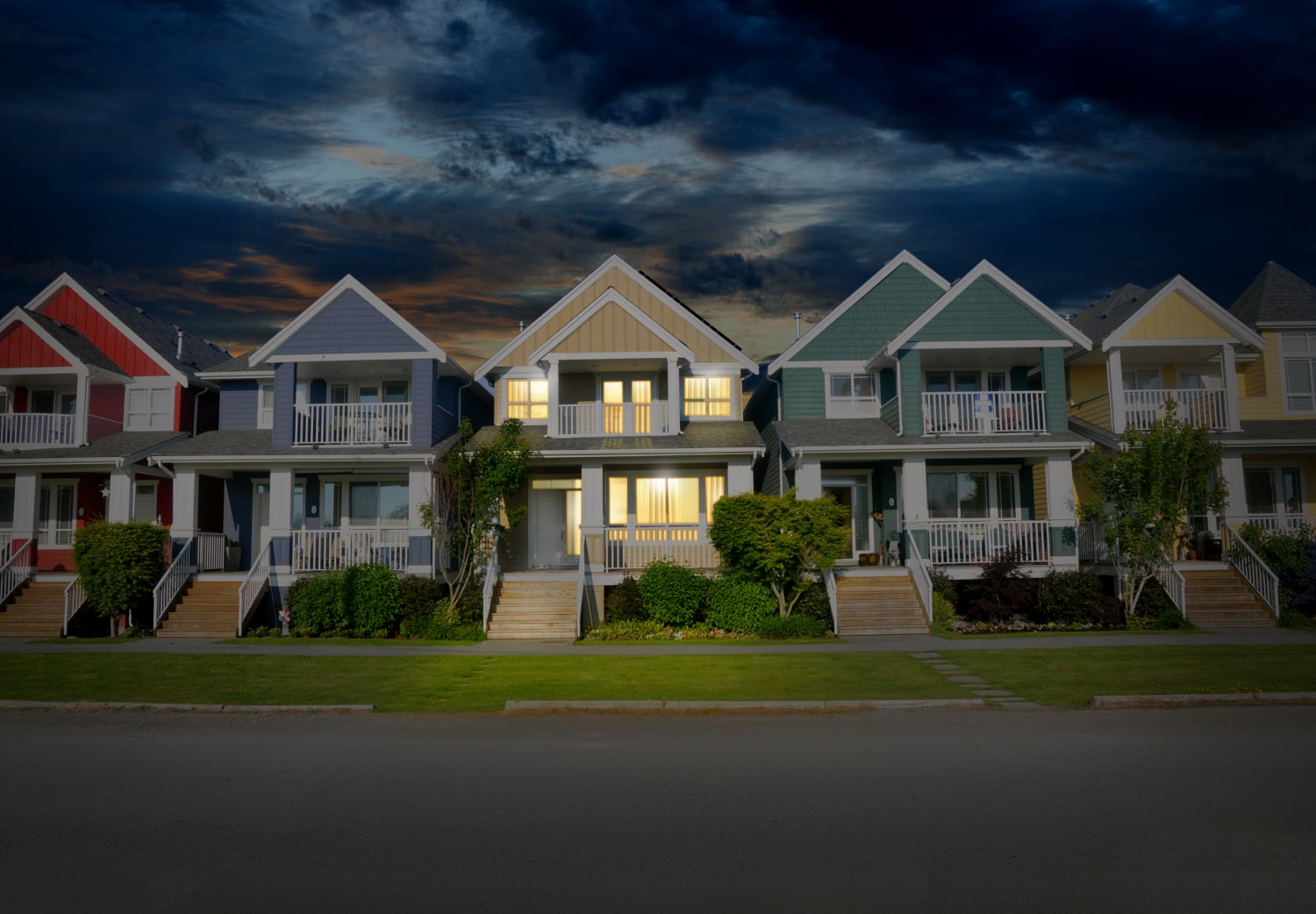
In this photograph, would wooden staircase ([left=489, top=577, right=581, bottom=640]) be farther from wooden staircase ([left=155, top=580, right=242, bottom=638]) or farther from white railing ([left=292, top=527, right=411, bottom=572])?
wooden staircase ([left=155, top=580, right=242, bottom=638])

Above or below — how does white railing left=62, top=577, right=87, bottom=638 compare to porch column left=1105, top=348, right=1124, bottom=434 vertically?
below

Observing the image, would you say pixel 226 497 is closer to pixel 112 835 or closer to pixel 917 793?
pixel 112 835

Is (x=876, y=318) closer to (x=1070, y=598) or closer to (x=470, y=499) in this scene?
(x=1070, y=598)

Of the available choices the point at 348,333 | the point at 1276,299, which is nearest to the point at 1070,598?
the point at 1276,299

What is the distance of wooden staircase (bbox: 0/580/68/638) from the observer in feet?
73.8

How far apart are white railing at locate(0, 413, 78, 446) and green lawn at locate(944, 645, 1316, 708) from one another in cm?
2541

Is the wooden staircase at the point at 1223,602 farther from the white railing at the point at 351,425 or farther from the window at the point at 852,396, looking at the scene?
the white railing at the point at 351,425

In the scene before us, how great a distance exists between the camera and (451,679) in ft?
50.1

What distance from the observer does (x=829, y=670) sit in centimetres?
1555

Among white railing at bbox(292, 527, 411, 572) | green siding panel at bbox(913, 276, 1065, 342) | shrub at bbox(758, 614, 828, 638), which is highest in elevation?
green siding panel at bbox(913, 276, 1065, 342)

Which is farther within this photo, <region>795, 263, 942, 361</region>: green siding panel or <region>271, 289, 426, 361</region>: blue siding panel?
<region>795, 263, 942, 361</region>: green siding panel

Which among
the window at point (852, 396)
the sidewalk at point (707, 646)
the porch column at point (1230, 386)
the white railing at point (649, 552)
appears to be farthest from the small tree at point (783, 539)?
the porch column at point (1230, 386)

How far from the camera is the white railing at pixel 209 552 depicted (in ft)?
81.9

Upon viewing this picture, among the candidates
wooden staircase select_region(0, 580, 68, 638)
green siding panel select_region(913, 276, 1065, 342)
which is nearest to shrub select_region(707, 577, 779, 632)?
green siding panel select_region(913, 276, 1065, 342)
